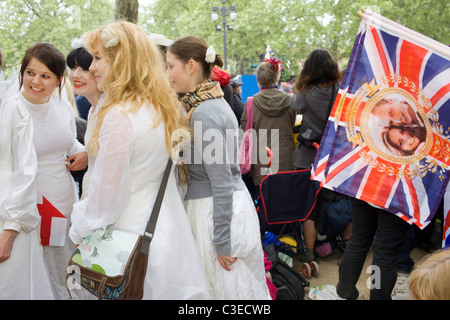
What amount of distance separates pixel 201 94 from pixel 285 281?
6.06 ft

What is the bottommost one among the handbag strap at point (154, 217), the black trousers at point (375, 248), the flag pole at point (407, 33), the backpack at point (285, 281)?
the backpack at point (285, 281)

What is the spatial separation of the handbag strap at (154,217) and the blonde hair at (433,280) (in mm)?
1099

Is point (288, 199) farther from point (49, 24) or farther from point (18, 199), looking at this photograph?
point (49, 24)

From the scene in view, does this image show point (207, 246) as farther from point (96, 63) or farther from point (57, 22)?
point (57, 22)

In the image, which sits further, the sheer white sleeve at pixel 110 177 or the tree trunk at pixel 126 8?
the tree trunk at pixel 126 8

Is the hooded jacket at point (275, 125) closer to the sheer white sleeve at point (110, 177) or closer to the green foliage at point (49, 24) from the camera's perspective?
the sheer white sleeve at point (110, 177)

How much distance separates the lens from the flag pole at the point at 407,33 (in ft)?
7.10

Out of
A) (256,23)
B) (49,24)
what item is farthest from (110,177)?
(256,23)

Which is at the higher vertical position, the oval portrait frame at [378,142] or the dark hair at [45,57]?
the dark hair at [45,57]

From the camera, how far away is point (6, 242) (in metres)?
1.94

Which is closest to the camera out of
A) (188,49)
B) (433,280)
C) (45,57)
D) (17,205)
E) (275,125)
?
(433,280)

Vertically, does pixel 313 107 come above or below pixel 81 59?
below

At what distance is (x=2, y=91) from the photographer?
208 centimetres

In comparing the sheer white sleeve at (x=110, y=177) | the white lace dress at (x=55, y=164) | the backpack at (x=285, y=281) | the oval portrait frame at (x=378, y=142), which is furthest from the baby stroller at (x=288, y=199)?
the sheer white sleeve at (x=110, y=177)
